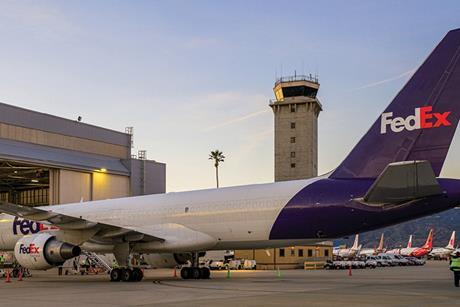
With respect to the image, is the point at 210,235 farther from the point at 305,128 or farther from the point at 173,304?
the point at 305,128

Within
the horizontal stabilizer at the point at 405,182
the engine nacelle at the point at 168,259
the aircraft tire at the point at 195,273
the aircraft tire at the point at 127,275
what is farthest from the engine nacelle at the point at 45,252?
the horizontal stabilizer at the point at 405,182

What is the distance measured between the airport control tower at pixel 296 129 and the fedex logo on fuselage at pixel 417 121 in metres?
51.0

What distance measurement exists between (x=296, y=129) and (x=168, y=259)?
1838 inches

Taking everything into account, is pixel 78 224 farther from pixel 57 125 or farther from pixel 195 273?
pixel 57 125

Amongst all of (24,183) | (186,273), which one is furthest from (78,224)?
(24,183)

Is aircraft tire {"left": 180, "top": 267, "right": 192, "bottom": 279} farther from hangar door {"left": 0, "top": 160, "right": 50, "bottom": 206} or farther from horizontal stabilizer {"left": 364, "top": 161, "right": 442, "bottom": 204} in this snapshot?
hangar door {"left": 0, "top": 160, "right": 50, "bottom": 206}

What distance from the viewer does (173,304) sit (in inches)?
591

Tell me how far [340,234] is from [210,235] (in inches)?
241

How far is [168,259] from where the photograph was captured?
3023 cm

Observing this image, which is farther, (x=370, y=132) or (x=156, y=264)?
(x=156, y=264)

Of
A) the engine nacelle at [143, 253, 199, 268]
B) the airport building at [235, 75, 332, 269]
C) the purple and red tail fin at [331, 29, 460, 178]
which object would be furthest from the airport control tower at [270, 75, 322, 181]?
the purple and red tail fin at [331, 29, 460, 178]

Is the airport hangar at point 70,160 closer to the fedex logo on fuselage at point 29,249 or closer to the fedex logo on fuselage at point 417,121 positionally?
the fedex logo on fuselage at point 29,249

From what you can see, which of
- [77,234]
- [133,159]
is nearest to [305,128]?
[133,159]

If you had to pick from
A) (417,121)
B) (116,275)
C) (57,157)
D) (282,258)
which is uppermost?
(57,157)
